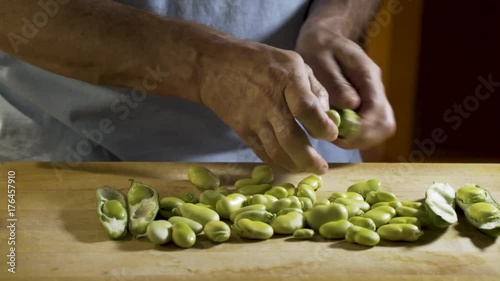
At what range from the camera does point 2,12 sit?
3.25 ft

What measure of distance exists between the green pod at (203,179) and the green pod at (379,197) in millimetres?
172

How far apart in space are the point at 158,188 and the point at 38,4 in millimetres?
255

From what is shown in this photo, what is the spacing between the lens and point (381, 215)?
866 mm

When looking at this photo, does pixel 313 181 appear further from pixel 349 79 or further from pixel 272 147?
pixel 349 79

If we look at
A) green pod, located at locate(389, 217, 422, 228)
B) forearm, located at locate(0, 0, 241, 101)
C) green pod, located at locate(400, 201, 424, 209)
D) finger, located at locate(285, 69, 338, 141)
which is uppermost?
forearm, located at locate(0, 0, 241, 101)

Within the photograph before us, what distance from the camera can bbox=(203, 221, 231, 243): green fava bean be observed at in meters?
0.82

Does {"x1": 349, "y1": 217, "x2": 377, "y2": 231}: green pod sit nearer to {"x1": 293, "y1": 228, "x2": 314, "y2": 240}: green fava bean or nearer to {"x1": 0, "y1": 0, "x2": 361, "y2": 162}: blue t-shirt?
A: {"x1": 293, "y1": 228, "x2": 314, "y2": 240}: green fava bean

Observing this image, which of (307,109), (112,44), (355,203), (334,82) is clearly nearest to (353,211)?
(355,203)

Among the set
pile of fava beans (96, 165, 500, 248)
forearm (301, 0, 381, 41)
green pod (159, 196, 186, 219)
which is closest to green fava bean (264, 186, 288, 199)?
pile of fava beans (96, 165, 500, 248)

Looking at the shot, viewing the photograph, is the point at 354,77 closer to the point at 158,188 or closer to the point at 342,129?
the point at 342,129

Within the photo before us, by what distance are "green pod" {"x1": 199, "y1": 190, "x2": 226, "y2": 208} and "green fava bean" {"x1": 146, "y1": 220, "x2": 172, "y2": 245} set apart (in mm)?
85

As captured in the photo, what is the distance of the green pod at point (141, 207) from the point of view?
0.83 meters

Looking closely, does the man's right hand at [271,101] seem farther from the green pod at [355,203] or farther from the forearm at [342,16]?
the forearm at [342,16]

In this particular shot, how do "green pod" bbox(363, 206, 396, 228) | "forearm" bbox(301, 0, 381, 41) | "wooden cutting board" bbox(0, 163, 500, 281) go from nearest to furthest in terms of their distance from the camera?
"wooden cutting board" bbox(0, 163, 500, 281), "green pod" bbox(363, 206, 396, 228), "forearm" bbox(301, 0, 381, 41)
